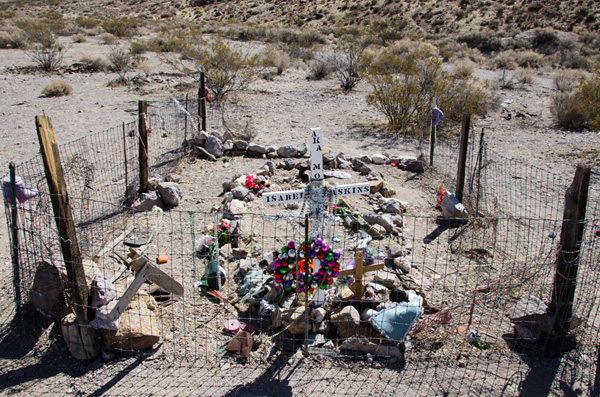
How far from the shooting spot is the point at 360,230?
23.5ft

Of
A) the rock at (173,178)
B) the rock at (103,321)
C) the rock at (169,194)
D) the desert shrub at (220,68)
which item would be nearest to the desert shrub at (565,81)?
the desert shrub at (220,68)

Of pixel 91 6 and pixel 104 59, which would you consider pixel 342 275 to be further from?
pixel 91 6

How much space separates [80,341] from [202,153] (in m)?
6.51

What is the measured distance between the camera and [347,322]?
483cm

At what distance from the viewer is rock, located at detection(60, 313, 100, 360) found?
14.9 ft

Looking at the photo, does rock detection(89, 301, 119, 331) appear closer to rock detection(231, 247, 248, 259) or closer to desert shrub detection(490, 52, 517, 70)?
rock detection(231, 247, 248, 259)

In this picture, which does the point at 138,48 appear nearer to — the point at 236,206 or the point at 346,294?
the point at 236,206

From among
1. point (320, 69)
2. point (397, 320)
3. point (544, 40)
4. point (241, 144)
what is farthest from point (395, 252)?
point (544, 40)

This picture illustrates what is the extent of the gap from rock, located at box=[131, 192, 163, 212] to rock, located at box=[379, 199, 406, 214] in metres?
3.64

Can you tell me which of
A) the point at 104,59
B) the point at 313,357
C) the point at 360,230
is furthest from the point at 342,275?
the point at 104,59

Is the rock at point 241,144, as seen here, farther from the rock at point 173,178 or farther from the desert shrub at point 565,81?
the desert shrub at point 565,81

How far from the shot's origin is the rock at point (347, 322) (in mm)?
4832

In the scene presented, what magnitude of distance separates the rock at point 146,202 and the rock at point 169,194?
11 cm

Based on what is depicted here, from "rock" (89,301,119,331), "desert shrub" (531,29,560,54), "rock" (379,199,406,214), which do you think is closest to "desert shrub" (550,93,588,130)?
"rock" (379,199,406,214)
